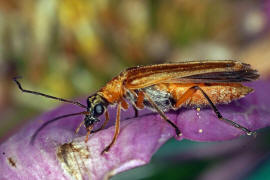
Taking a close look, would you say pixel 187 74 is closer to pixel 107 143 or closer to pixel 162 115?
pixel 162 115

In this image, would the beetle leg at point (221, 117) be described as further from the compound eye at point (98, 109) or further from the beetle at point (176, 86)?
the compound eye at point (98, 109)

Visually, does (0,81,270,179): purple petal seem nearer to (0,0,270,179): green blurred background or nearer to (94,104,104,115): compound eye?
(94,104,104,115): compound eye

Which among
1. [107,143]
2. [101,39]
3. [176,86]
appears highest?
[101,39]

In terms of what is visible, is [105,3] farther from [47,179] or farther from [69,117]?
[47,179]

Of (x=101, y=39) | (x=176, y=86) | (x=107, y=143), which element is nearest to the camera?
(x=107, y=143)

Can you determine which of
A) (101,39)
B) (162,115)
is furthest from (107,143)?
(101,39)

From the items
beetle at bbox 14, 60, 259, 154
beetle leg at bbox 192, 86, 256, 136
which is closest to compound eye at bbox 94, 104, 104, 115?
beetle at bbox 14, 60, 259, 154

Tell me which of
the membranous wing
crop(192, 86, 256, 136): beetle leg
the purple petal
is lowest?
the purple petal

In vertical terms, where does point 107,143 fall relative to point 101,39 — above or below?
below
